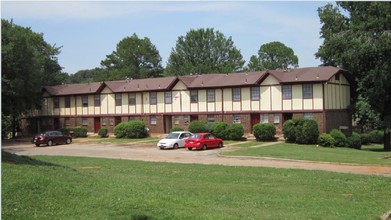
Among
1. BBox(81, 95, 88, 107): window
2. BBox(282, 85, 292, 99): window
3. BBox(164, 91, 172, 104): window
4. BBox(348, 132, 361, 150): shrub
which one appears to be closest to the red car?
BBox(282, 85, 292, 99): window

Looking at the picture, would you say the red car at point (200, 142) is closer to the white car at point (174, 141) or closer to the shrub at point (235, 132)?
the white car at point (174, 141)

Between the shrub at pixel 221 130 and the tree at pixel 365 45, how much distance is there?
39.3 feet

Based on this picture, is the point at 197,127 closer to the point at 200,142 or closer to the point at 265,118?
the point at 265,118

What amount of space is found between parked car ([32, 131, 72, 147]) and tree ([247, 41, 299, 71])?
53832 millimetres

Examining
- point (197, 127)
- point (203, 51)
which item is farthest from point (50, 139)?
point (203, 51)

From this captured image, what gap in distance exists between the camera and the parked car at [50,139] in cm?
4553

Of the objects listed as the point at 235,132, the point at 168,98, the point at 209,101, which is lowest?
the point at 235,132

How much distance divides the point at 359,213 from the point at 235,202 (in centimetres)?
308

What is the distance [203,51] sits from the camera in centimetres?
9481

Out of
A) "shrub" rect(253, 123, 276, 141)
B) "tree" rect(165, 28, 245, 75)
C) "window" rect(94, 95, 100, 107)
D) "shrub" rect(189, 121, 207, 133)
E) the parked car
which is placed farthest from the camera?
"tree" rect(165, 28, 245, 75)

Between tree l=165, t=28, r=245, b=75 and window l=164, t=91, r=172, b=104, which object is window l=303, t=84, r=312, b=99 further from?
tree l=165, t=28, r=245, b=75

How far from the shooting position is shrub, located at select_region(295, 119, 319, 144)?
41375mm

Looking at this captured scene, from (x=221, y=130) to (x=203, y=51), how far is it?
169 feet

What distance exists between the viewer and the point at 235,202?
39.7 feet
